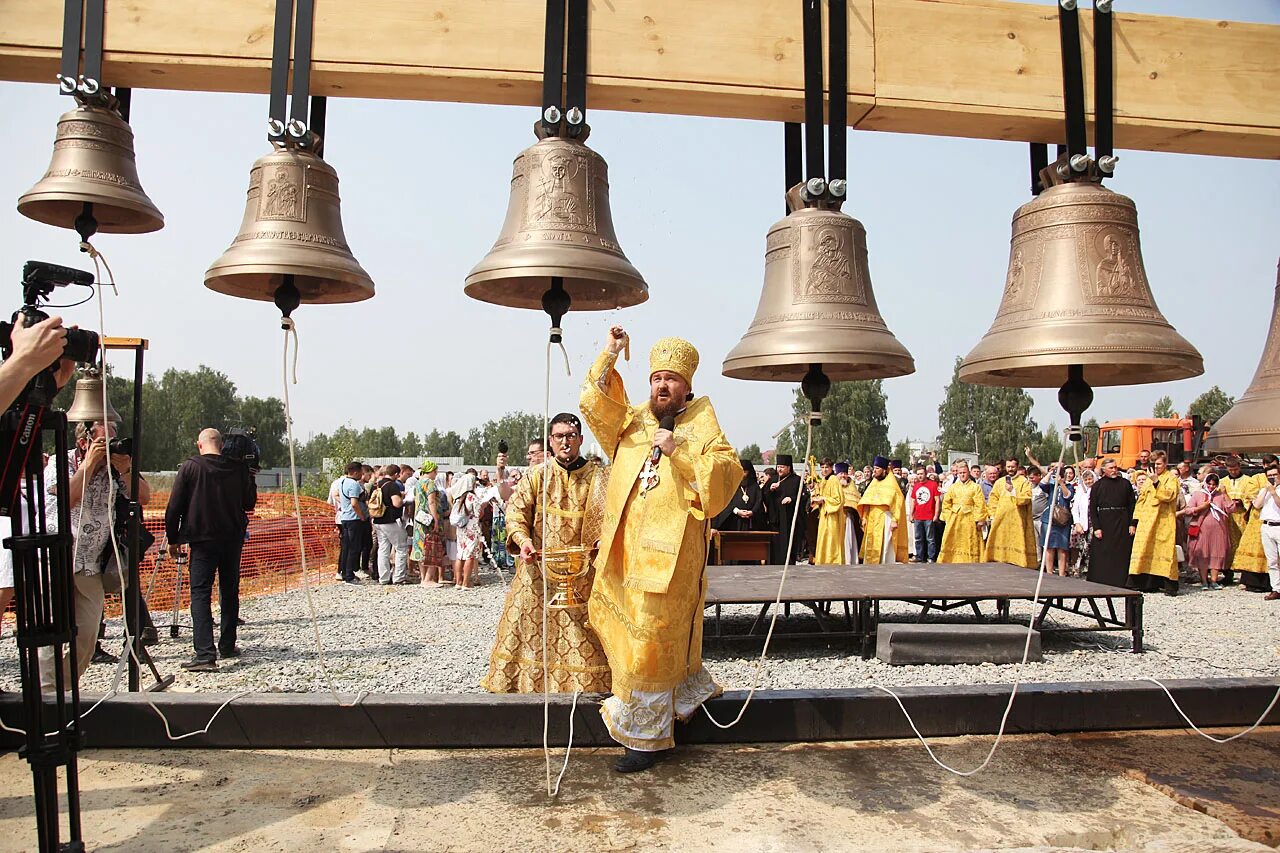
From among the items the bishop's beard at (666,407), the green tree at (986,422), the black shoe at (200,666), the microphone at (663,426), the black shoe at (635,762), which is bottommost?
the black shoe at (200,666)

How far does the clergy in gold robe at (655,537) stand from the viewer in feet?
12.5

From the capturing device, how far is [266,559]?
14328mm

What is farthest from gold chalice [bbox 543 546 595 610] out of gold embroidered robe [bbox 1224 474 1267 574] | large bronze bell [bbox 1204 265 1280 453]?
gold embroidered robe [bbox 1224 474 1267 574]

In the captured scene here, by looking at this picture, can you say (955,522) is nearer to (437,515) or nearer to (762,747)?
(437,515)

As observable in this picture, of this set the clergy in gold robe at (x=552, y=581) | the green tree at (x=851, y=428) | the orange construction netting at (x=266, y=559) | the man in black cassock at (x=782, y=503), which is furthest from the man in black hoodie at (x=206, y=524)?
the green tree at (x=851, y=428)

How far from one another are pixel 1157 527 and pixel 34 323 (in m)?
13.0

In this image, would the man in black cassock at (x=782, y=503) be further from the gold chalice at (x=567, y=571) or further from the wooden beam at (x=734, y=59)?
the wooden beam at (x=734, y=59)

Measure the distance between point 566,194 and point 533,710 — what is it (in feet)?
7.44

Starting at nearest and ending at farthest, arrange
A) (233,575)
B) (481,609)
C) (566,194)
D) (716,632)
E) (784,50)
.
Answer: (566,194) → (784,50) → (233,575) → (716,632) → (481,609)

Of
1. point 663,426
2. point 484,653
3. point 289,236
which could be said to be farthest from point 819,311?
point 484,653

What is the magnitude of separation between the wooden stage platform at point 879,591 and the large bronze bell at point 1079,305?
405cm

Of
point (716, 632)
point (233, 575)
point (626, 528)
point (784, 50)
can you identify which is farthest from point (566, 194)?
point (716, 632)

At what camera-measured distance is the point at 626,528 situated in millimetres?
4027

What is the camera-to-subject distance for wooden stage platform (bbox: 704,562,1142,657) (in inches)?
287
